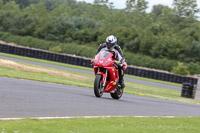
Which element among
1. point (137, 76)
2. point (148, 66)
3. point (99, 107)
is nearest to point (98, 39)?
point (148, 66)

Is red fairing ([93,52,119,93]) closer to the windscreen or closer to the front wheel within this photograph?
the windscreen

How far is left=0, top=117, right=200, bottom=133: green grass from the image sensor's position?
19.7ft

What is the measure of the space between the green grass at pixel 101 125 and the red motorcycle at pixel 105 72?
2.69 meters

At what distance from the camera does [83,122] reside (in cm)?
725

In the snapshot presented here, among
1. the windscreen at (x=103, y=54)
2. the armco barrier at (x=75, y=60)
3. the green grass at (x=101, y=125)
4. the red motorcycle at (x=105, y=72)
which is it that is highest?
the windscreen at (x=103, y=54)

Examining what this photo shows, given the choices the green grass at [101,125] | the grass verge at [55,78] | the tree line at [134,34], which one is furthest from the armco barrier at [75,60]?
the green grass at [101,125]

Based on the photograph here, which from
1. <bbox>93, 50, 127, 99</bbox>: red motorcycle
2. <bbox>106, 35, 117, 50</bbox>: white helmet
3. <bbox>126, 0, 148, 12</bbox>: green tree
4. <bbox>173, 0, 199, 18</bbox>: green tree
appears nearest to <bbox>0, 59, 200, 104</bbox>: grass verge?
<bbox>93, 50, 127, 99</bbox>: red motorcycle

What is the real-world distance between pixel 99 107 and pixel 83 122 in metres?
2.72

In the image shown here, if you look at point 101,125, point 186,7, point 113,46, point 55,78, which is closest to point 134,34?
point 186,7

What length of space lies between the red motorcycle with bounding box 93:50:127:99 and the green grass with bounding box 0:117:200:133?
269cm

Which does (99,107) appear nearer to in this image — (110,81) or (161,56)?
(110,81)

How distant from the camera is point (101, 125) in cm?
727

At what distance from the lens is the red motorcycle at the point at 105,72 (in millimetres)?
11672

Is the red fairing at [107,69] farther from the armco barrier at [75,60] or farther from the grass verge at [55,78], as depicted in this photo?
the armco barrier at [75,60]
